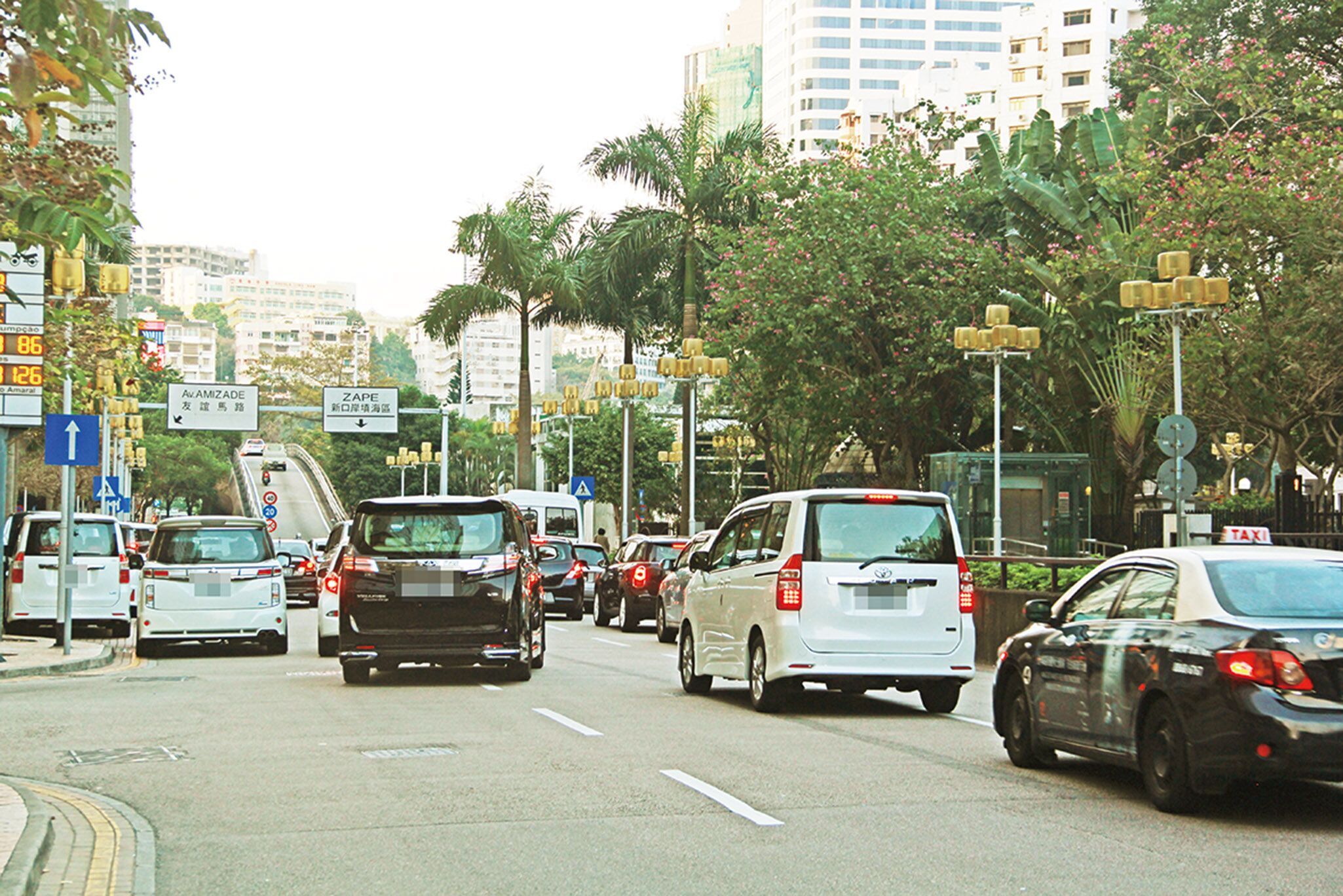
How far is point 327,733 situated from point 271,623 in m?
10.4

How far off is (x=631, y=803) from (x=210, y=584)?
14.6 meters

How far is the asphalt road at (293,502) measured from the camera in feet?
358

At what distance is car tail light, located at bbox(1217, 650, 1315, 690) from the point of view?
898cm

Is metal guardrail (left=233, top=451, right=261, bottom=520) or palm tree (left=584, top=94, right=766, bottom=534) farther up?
palm tree (left=584, top=94, right=766, bottom=534)

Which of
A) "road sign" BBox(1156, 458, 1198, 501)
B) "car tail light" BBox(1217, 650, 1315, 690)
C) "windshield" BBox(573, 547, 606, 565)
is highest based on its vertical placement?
"road sign" BBox(1156, 458, 1198, 501)

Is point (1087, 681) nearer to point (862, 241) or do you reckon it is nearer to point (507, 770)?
point (507, 770)

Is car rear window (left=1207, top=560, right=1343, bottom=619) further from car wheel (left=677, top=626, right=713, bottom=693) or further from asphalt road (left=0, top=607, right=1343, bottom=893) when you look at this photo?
car wheel (left=677, top=626, right=713, bottom=693)

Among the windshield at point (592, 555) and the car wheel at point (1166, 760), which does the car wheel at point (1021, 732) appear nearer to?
the car wheel at point (1166, 760)

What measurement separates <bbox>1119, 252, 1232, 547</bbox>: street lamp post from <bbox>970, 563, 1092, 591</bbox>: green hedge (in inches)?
71.3

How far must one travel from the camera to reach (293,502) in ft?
388

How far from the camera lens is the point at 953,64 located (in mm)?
141375

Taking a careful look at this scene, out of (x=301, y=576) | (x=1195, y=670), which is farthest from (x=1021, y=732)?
(x=301, y=576)

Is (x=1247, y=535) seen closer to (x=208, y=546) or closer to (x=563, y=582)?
(x=208, y=546)

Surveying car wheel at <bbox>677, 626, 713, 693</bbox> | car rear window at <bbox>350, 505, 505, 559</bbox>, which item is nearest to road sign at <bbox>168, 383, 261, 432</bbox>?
car rear window at <bbox>350, 505, 505, 559</bbox>
